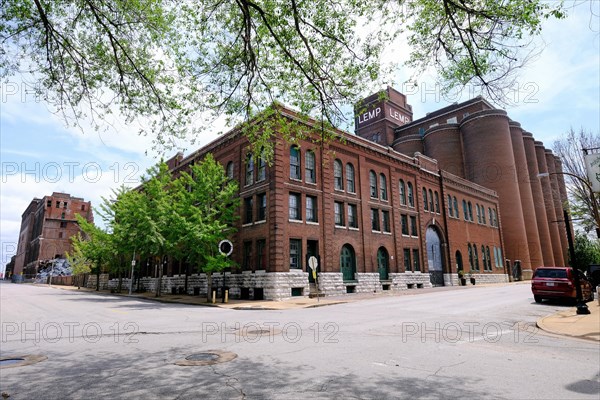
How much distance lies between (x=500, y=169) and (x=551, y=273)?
41.2 m

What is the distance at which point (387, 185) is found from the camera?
34.8m

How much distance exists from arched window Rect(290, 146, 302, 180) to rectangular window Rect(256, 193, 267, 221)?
2483 mm

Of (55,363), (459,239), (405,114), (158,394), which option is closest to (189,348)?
(55,363)

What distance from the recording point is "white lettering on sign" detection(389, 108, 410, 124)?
69.2m

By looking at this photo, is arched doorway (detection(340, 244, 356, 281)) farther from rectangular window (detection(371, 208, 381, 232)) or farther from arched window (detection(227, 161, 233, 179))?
arched window (detection(227, 161, 233, 179))

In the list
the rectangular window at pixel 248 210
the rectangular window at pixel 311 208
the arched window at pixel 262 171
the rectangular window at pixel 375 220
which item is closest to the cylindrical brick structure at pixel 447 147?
the rectangular window at pixel 375 220

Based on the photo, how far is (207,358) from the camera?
6.89 meters

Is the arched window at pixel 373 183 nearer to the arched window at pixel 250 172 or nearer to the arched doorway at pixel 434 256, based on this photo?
the arched doorway at pixel 434 256

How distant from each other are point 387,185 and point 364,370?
98.3 feet

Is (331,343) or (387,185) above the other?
(387,185)

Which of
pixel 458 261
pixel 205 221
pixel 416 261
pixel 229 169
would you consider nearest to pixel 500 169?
pixel 458 261

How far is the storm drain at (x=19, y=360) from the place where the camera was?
654 centimetres

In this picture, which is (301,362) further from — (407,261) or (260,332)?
(407,261)

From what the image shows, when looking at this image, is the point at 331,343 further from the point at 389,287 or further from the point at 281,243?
Answer: the point at 389,287
